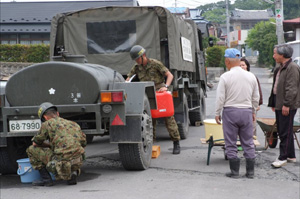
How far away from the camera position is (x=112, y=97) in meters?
6.39

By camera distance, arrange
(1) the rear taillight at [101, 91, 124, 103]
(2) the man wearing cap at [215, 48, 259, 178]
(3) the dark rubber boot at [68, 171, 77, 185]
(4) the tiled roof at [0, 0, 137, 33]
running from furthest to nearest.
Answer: (4) the tiled roof at [0, 0, 137, 33], (2) the man wearing cap at [215, 48, 259, 178], (1) the rear taillight at [101, 91, 124, 103], (3) the dark rubber boot at [68, 171, 77, 185]

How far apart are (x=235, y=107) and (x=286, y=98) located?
3.71 feet

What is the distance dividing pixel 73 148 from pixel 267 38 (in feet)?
196

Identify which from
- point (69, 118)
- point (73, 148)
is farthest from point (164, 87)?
point (73, 148)

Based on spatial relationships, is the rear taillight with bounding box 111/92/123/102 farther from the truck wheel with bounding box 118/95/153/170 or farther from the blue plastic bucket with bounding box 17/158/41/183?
the blue plastic bucket with bounding box 17/158/41/183

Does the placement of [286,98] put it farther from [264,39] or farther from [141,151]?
[264,39]

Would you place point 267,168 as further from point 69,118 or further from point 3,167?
point 3,167

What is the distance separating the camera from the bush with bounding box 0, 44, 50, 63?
101 ft

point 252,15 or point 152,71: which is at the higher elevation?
point 252,15

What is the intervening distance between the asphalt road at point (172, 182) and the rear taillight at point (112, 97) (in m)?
1.04

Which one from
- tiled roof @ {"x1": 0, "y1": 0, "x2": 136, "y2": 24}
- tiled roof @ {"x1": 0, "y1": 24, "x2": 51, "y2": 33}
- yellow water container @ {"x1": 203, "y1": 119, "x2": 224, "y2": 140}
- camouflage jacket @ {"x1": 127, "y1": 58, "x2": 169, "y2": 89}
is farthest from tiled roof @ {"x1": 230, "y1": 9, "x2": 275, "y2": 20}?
yellow water container @ {"x1": 203, "y1": 119, "x2": 224, "y2": 140}

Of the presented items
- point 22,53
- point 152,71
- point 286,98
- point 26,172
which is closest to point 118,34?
point 152,71

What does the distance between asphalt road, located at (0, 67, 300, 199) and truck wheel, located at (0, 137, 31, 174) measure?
13 centimetres

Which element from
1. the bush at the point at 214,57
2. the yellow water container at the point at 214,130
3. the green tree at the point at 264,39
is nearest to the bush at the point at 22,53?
the bush at the point at 214,57
